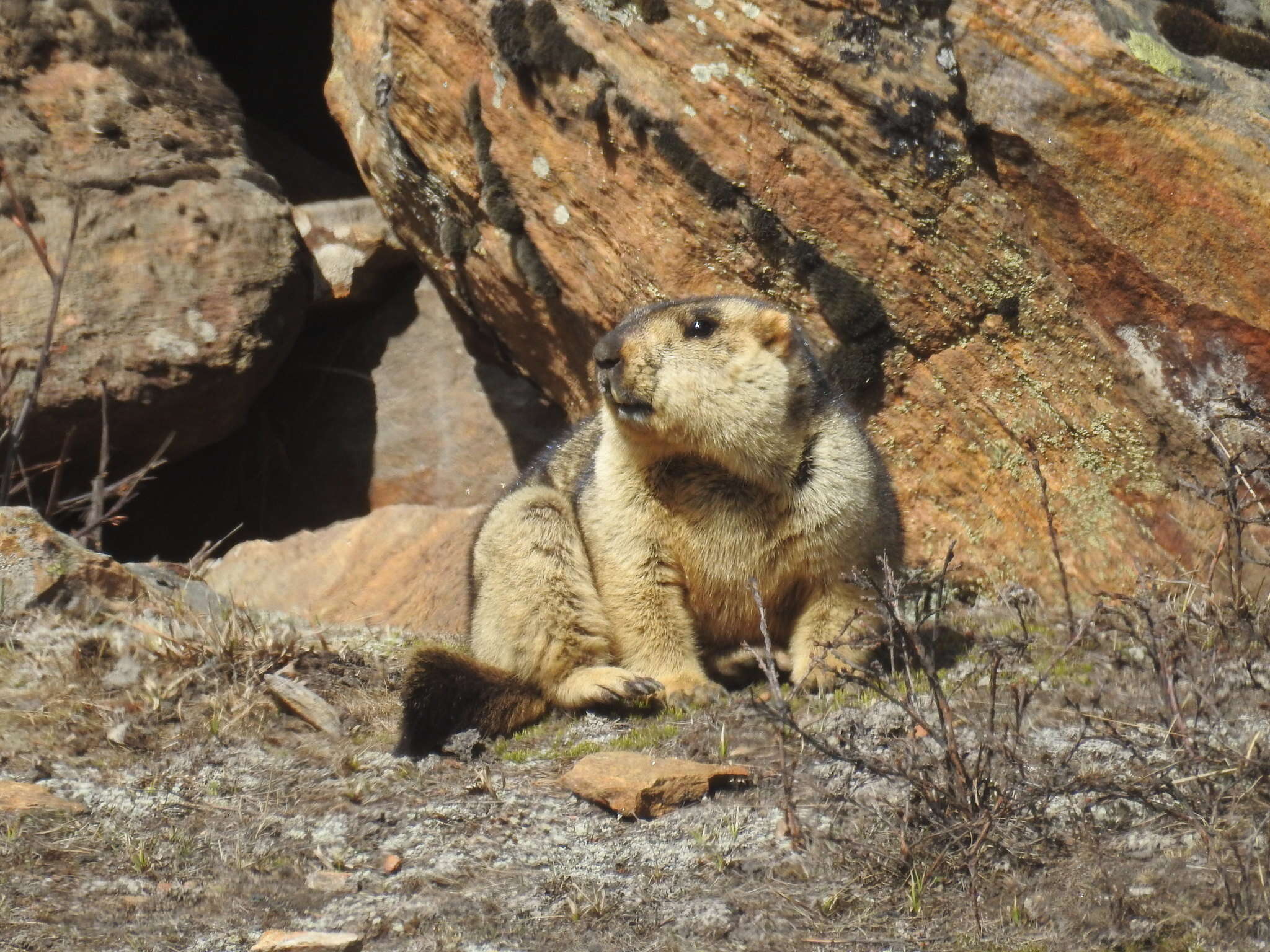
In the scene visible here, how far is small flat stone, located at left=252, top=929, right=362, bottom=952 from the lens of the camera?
4.05m

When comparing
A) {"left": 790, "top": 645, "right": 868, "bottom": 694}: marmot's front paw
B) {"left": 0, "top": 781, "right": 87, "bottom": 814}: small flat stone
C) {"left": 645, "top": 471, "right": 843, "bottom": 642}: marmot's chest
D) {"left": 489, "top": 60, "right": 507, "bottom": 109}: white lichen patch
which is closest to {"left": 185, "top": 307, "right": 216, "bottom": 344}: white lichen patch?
{"left": 489, "top": 60, "right": 507, "bottom": 109}: white lichen patch

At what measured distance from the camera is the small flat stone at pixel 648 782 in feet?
16.7

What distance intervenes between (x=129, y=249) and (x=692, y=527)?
5.42 meters

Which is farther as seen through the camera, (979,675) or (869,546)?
(869,546)

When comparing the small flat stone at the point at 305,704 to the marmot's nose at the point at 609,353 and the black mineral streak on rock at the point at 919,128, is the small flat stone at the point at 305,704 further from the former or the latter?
the black mineral streak on rock at the point at 919,128

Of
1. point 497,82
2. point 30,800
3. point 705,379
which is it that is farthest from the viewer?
point 497,82

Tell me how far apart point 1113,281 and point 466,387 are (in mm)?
5636

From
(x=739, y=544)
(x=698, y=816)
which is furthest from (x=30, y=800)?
(x=739, y=544)

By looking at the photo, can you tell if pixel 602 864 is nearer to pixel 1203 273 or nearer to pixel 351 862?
pixel 351 862

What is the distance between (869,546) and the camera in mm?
6531

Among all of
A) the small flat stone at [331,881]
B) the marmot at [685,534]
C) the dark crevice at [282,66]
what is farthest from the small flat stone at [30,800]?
the dark crevice at [282,66]

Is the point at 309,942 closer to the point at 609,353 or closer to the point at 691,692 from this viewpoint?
the point at 691,692

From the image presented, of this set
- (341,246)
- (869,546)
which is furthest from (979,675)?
(341,246)

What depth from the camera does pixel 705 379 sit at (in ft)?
20.7
